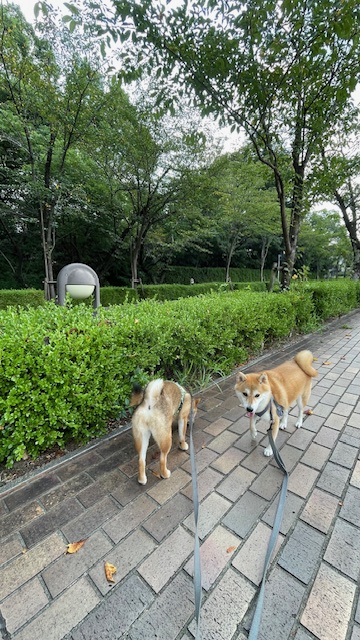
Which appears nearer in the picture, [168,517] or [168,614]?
[168,614]

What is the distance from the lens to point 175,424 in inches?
96.2

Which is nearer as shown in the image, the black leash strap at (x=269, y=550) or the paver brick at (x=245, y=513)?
the black leash strap at (x=269, y=550)

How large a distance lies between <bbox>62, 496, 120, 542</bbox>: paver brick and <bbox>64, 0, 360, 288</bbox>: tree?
13.7 ft

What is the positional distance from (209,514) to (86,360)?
4.43 feet

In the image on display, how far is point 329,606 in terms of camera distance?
1.11 meters

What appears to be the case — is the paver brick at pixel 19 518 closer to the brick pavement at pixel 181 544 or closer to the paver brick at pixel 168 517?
the brick pavement at pixel 181 544

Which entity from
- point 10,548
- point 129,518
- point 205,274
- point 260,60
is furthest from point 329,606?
point 205,274

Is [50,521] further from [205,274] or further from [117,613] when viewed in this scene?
[205,274]

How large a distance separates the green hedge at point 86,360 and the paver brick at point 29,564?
0.61m

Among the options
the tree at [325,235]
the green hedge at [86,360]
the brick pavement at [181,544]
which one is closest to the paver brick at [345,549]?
the brick pavement at [181,544]

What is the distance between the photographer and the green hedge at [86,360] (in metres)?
1.76

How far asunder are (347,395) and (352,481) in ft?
5.10

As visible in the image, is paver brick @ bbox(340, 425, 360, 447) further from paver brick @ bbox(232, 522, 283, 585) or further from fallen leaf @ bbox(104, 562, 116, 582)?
fallen leaf @ bbox(104, 562, 116, 582)

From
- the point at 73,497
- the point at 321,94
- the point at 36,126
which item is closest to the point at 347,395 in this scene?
the point at 73,497
